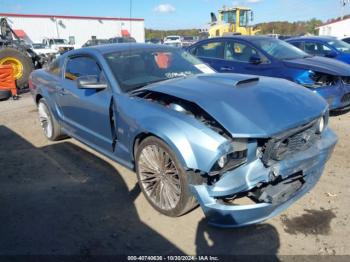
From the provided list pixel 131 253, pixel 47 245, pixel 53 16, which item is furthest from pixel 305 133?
pixel 53 16

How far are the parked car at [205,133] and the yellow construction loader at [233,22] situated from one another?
63.4 ft

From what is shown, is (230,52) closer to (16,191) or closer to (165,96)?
(165,96)

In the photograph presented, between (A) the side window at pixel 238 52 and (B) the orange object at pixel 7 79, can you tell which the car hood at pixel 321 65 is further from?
(B) the orange object at pixel 7 79

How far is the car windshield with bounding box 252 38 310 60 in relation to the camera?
708 centimetres

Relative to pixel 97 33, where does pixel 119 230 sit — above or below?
below

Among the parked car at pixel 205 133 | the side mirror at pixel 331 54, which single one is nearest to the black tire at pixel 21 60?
the parked car at pixel 205 133

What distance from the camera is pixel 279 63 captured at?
6754 millimetres

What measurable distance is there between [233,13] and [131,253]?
2295 centimetres

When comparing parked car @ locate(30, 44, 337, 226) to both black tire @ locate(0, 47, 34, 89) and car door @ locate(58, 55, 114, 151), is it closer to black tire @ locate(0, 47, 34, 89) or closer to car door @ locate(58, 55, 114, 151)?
car door @ locate(58, 55, 114, 151)

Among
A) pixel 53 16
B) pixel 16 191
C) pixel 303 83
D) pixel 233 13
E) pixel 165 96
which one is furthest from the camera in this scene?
pixel 53 16

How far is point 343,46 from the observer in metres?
10.1

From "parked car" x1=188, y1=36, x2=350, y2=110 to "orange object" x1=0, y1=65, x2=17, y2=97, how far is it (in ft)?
17.7

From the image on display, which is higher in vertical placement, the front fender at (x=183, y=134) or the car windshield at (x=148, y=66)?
the car windshield at (x=148, y=66)

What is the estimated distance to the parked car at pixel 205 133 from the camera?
2873mm
